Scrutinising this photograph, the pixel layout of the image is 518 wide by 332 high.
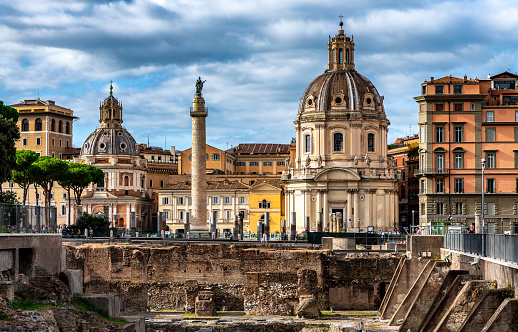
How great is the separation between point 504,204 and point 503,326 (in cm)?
6106

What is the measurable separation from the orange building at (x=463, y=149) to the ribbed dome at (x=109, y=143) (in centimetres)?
6951

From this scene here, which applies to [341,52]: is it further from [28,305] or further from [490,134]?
[28,305]

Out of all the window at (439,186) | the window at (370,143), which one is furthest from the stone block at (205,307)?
the window at (370,143)

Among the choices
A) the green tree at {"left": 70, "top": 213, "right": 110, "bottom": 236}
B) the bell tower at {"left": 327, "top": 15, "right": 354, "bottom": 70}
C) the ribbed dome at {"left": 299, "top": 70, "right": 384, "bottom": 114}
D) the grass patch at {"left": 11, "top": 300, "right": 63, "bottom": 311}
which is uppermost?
the bell tower at {"left": 327, "top": 15, "right": 354, "bottom": 70}

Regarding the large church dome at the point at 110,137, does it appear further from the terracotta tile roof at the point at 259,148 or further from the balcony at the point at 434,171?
the balcony at the point at 434,171

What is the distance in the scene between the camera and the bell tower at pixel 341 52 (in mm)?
107312

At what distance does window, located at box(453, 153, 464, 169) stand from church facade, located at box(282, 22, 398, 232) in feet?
56.1

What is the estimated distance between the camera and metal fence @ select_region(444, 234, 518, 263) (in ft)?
81.6

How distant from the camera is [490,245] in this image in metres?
29.1

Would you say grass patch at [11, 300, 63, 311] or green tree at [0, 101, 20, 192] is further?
green tree at [0, 101, 20, 192]

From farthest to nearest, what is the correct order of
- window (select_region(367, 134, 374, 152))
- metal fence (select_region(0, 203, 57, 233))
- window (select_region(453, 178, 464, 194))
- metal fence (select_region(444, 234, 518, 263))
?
window (select_region(367, 134, 374, 152)) < window (select_region(453, 178, 464, 194)) < metal fence (select_region(0, 203, 57, 233)) < metal fence (select_region(444, 234, 518, 263))

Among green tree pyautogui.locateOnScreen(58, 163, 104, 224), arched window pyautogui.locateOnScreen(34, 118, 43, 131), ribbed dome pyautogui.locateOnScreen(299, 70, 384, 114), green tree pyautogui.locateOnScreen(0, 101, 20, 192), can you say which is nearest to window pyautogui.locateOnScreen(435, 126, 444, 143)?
ribbed dome pyautogui.locateOnScreen(299, 70, 384, 114)

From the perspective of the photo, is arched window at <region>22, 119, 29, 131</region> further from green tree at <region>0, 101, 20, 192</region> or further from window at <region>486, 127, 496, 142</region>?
window at <region>486, 127, 496, 142</region>

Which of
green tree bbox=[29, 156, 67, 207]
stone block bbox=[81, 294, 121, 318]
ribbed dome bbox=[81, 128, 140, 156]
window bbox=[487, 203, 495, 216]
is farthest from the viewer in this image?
ribbed dome bbox=[81, 128, 140, 156]
